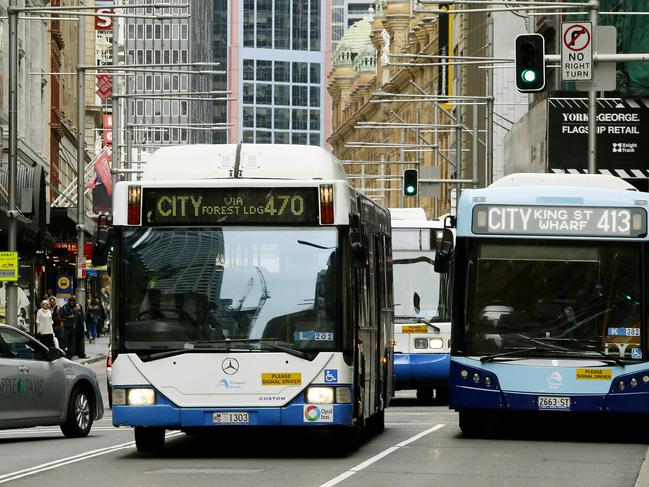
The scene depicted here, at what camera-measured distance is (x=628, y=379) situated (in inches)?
730

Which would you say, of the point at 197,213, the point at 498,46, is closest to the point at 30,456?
the point at 197,213

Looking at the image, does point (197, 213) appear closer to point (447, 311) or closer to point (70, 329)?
point (447, 311)

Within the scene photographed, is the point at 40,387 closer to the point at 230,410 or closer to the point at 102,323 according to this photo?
the point at 230,410

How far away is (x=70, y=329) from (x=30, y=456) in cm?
2909

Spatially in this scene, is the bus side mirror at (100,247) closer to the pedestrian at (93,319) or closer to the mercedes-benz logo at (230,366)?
the mercedes-benz logo at (230,366)

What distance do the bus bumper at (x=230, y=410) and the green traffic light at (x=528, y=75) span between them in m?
10.7

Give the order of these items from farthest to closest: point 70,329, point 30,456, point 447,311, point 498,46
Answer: point 498,46, point 70,329, point 447,311, point 30,456

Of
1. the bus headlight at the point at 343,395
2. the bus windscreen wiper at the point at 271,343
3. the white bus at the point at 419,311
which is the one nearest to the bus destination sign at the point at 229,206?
the bus windscreen wiper at the point at 271,343

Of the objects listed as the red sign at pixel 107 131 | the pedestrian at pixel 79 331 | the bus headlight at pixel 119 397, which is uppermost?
the red sign at pixel 107 131

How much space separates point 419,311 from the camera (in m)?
26.4

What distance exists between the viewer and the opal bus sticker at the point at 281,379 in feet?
51.7

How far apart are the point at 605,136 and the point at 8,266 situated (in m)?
17.2

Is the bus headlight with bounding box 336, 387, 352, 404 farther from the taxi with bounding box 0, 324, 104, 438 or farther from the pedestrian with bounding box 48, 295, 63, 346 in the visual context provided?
the pedestrian with bounding box 48, 295, 63, 346

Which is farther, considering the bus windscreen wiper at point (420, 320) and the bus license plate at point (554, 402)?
the bus windscreen wiper at point (420, 320)
